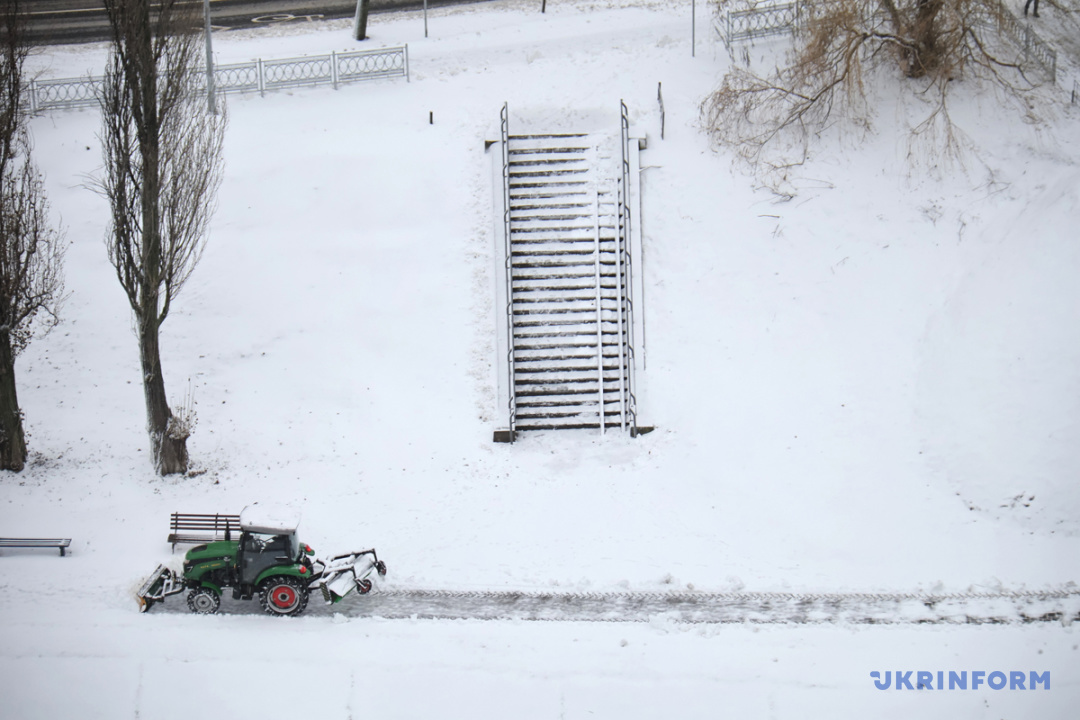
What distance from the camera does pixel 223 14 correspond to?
24.7 metres

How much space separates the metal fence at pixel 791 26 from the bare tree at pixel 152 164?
12.7 meters

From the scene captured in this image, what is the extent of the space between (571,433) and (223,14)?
17769 millimetres

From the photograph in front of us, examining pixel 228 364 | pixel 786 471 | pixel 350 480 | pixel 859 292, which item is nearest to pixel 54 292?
pixel 228 364

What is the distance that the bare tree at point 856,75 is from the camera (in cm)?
1745

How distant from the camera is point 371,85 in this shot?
20422 mm

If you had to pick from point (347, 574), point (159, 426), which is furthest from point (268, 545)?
point (159, 426)

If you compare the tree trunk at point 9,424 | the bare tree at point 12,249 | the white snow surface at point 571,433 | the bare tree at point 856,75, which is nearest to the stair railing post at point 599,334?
the white snow surface at point 571,433

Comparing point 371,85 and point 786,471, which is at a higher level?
point 371,85

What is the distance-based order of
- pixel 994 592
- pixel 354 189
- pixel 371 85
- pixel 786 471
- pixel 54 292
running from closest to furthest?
Answer: pixel 994 592 < pixel 786 471 < pixel 54 292 < pixel 354 189 < pixel 371 85

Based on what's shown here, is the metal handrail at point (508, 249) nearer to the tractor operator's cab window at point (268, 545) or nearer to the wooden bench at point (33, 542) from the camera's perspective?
the tractor operator's cab window at point (268, 545)

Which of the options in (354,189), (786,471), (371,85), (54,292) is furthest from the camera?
(371,85)

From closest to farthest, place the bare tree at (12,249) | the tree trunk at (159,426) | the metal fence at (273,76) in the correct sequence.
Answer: the bare tree at (12,249), the tree trunk at (159,426), the metal fence at (273,76)

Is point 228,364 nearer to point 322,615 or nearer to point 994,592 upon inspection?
point 322,615

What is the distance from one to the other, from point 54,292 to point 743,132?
1444 centimetres
